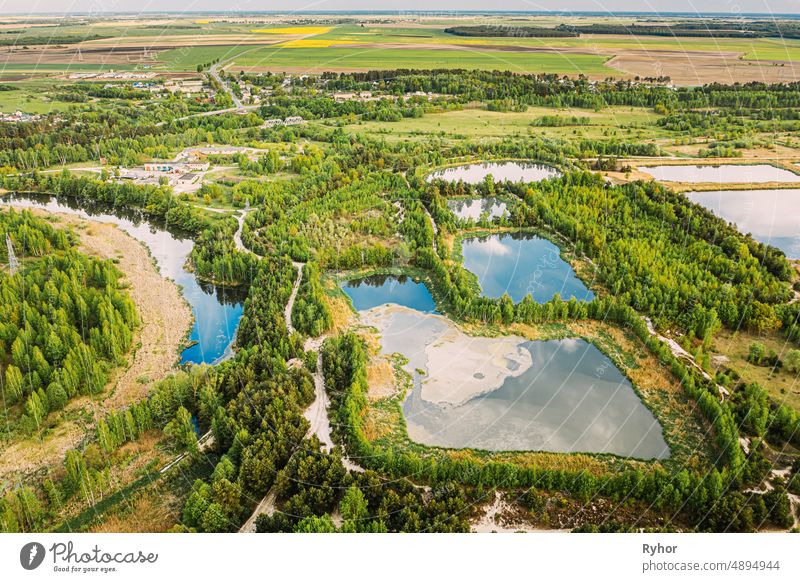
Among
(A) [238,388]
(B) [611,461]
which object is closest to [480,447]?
(B) [611,461]

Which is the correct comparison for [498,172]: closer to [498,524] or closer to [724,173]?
[724,173]

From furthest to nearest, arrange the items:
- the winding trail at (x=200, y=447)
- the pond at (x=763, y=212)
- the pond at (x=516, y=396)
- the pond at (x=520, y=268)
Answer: the pond at (x=763, y=212), the pond at (x=520, y=268), the pond at (x=516, y=396), the winding trail at (x=200, y=447)

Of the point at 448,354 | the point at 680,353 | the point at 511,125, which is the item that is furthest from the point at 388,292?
the point at 511,125

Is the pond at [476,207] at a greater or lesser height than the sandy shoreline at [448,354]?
greater

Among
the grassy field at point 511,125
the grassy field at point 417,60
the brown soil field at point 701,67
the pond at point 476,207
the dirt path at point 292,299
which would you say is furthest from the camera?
the grassy field at point 417,60

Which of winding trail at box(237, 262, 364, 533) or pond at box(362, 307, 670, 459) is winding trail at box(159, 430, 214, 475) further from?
pond at box(362, 307, 670, 459)

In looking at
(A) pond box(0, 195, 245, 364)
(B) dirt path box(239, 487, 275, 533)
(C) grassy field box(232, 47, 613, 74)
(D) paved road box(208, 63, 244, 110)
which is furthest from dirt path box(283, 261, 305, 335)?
(C) grassy field box(232, 47, 613, 74)

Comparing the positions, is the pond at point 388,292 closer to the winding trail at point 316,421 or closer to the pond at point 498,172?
the winding trail at point 316,421

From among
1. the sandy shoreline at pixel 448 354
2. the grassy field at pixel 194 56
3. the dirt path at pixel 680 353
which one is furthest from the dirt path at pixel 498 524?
the grassy field at pixel 194 56
